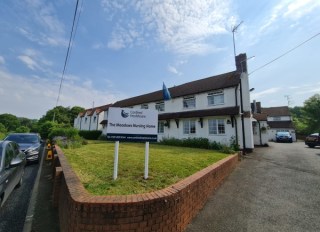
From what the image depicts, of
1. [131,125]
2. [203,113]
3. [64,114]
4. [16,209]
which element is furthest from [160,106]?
[64,114]

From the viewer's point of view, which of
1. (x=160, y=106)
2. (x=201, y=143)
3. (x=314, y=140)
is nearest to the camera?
(x=201, y=143)

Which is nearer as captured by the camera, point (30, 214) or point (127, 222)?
point (127, 222)

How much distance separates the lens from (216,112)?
16828 mm

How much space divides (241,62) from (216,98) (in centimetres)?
394

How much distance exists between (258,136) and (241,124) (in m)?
9.08

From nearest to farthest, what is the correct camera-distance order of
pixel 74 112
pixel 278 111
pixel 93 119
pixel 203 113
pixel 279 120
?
pixel 203 113, pixel 93 119, pixel 279 120, pixel 278 111, pixel 74 112

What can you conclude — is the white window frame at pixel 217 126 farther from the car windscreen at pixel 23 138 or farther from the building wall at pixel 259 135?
the car windscreen at pixel 23 138

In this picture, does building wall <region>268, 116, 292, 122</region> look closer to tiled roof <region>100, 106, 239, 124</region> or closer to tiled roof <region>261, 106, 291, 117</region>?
tiled roof <region>261, 106, 291, 117</region>

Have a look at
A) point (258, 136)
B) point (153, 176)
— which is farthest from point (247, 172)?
point (258, 136)

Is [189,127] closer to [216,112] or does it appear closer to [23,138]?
[216,112]

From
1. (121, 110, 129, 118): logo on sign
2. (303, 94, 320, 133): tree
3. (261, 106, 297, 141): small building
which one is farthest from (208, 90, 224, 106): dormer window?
(303, 94, 320, 133): tree

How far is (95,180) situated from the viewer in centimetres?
495

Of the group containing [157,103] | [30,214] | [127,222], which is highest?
[157,103]

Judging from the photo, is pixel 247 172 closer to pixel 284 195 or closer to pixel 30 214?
pixel 284 195
